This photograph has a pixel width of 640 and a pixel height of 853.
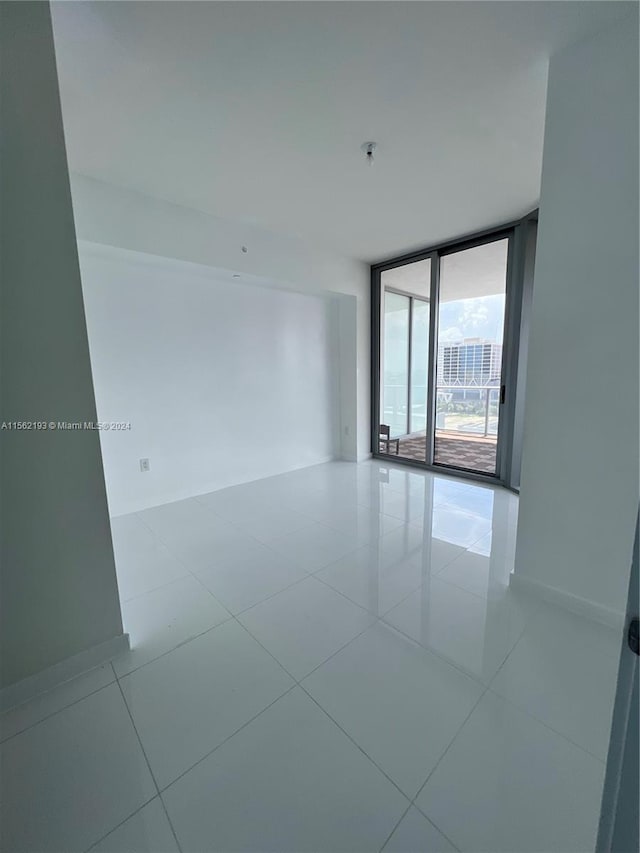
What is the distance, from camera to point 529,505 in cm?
180

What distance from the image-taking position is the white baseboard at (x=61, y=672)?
1.24 metres

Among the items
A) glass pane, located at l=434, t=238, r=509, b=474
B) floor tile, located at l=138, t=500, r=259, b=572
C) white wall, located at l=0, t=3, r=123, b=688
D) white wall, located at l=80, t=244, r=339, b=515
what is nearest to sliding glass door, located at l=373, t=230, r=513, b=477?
glass pane, located at l=434, t=238, r=509, b=474

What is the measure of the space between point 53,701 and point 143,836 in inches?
25.5

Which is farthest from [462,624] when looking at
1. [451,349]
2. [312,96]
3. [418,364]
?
[451,349]

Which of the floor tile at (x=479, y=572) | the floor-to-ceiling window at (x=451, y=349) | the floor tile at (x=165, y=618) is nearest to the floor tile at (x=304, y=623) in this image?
the floor tile at (x=165, y=618)

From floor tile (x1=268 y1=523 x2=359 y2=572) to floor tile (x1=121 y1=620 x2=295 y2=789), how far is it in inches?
26.4

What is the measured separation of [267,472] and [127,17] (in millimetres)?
3417

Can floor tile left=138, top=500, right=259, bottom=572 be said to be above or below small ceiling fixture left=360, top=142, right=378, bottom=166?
below

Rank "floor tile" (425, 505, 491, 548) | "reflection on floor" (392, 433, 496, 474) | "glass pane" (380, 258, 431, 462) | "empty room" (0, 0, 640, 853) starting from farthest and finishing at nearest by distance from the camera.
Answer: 1. "glass pane" (380, 258, 431, 462)
2. "reflection on floor" (392, 433, 496, 474)
3. "floor tile" (425, 505, 491, 548)
4. "empty room" (0, 0, 640, 853)

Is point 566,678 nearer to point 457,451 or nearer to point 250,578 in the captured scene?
point 250,578

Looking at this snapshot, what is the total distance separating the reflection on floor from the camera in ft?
14.5

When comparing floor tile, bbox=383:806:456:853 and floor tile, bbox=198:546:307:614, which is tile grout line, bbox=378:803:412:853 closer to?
floor tile, bbox=383:806:456:853

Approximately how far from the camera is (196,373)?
10.8 feet

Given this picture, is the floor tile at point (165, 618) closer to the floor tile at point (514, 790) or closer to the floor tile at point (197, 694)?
the floor tile at point (197, 694)
